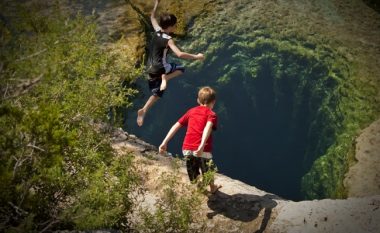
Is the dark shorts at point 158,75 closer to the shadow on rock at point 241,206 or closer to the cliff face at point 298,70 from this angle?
the cliff face at point 298,70

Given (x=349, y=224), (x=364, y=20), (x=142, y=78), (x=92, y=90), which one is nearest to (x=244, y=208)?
(x=349, y=224)

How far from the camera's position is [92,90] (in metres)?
4.16

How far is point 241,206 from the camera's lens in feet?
16.8

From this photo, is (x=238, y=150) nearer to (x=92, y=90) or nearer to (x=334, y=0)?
(x=334, y=0)

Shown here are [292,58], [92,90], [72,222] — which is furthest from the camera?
[292,58]

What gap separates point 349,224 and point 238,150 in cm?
577

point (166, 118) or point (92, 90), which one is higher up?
point (92, 90)

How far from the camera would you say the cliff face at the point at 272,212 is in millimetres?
4465

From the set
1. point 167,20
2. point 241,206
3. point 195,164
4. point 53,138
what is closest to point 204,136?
point 195,164

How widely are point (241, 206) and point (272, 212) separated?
1.26 ft

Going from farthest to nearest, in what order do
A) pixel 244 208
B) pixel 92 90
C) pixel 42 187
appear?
pixel 244 208 < pixel 92 90 < pixel 42 187

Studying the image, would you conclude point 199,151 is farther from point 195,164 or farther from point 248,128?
point 248,128

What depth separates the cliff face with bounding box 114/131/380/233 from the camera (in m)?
4.46

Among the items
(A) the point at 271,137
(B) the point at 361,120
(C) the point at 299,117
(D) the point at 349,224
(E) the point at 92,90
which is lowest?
(A) the point at 271,137
